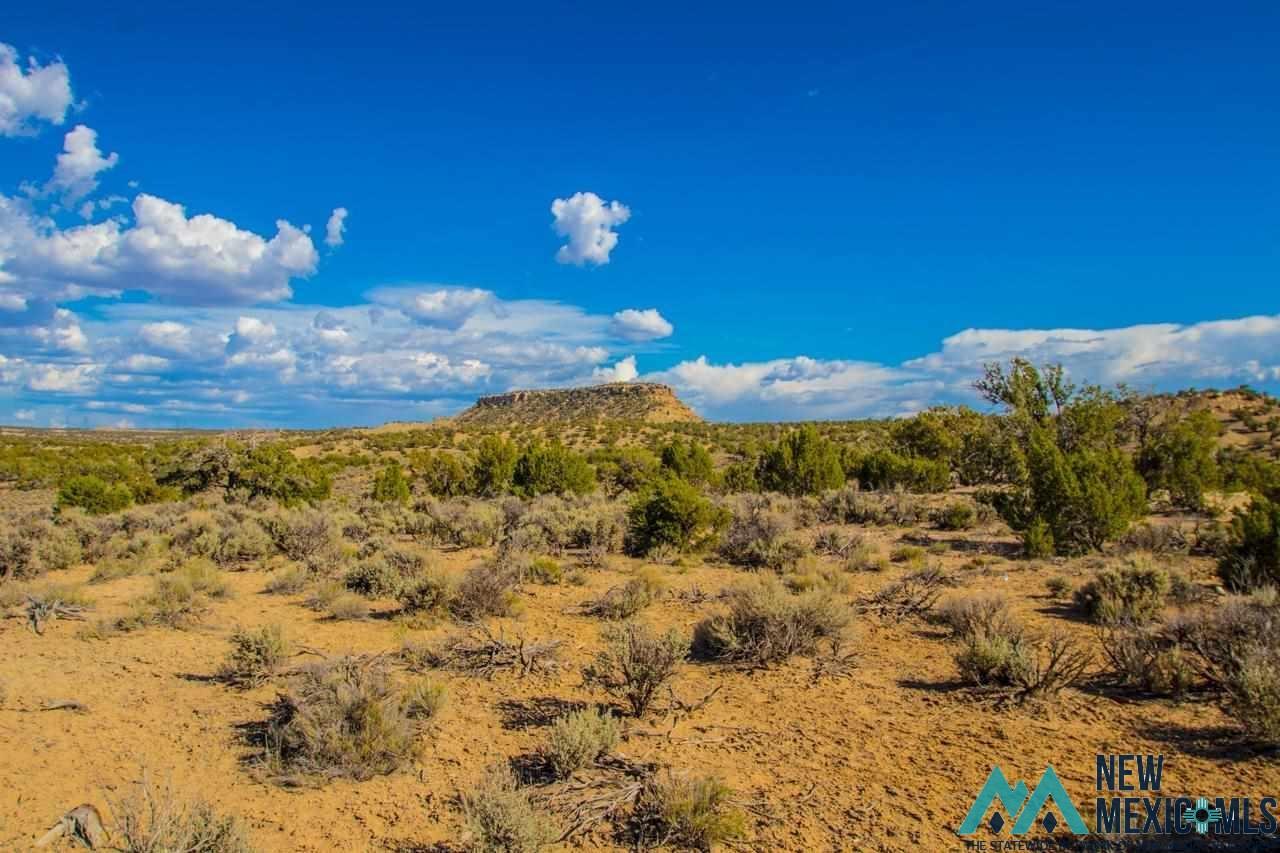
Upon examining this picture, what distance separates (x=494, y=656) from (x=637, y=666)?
221 centimetres

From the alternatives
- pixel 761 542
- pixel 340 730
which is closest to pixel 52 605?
pixel 340 730

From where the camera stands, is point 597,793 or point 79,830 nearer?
point 79,830

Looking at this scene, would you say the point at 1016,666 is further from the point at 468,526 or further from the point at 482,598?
the point at 468,526

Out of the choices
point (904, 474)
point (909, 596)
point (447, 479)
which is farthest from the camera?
point (447, 479)

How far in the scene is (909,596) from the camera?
1139 centimetres

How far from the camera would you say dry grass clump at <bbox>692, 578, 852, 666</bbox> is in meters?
8.78

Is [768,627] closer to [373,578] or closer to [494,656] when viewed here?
[494,656]

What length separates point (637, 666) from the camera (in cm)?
732

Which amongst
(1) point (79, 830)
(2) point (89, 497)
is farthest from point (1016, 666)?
(2) point (89, 497)

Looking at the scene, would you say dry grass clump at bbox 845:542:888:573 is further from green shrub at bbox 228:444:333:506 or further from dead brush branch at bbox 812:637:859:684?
green shrub at bbox 228:444:333:506

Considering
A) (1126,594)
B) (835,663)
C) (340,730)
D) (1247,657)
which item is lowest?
(835,663)

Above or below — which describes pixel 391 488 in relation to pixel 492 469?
below

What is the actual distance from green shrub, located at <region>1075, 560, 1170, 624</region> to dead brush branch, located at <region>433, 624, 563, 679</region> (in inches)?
299

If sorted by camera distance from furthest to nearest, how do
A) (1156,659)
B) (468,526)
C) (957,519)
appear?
(957,519) → (468,526) → (1156,659)
